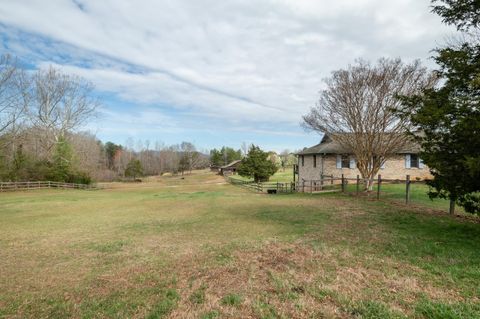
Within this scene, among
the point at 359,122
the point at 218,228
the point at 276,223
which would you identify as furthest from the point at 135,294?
the point at 359,122

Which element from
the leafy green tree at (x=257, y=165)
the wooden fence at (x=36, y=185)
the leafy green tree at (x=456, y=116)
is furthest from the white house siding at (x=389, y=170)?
the wooden fence at (x=36, y=185)

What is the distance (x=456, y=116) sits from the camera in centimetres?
629

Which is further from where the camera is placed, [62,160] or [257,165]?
[257,165]

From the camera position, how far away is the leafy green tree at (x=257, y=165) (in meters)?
44.0

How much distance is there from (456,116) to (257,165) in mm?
37637

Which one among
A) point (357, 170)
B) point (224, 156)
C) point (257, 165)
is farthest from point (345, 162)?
point (224, 156)

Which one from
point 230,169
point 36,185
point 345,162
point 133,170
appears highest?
point 345,162

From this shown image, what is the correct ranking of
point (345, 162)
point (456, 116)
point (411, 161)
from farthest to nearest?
1. point (345, 162)
2. point (411, 161)
3. point (456, 116)

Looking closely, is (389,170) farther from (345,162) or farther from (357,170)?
(345,162)

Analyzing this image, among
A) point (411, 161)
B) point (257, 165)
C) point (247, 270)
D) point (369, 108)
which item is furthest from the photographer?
A: point (257, 165)

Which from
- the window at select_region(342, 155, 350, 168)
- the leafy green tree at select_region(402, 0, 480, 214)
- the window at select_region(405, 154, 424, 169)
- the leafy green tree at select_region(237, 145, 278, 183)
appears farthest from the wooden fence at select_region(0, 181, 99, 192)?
the window at select_region(405, 154, 424, 169)

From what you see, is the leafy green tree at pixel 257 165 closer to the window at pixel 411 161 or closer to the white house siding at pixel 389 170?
the white house siding at pixel 389 170

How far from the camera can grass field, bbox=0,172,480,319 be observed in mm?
3666

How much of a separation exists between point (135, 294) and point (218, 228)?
4.51 metres
